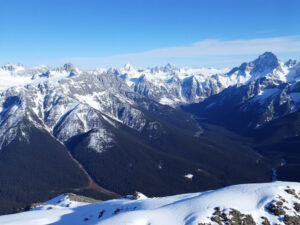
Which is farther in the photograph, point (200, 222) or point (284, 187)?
point (284, 187)

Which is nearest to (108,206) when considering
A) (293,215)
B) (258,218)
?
(258,218)

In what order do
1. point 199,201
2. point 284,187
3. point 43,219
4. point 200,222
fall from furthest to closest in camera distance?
point 43,219
point 284,187
point 199,201
point 200,222

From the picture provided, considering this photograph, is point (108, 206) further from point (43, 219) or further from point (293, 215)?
point (293, 215)

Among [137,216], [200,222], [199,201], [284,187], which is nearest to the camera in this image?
[200,222]

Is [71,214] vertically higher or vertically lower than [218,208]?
lower

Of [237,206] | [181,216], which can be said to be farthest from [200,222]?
[237,206]

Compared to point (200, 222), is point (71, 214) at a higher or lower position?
lower

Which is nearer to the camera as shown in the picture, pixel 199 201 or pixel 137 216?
pixel 137 216

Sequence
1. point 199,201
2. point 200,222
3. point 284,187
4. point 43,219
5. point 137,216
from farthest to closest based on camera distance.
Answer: point 43,219 < point 284,187 < point 199,201 < point 137,216 < point 200,222

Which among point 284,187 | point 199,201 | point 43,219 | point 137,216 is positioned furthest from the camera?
point 43,219

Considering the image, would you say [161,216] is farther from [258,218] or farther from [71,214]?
[71,214]
